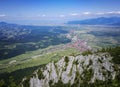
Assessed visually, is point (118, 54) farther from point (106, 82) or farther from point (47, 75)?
point (47, 75)

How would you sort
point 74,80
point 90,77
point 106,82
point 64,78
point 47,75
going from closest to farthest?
point 106,82, point 90,77, point 74,80, point 64,78, point 47,75

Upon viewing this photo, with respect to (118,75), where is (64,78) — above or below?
below

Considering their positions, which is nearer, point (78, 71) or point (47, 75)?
point (78, 71)

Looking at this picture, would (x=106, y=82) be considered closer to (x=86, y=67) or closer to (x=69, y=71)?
(x=86, y=67)

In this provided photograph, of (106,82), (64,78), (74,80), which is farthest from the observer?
(64,78)

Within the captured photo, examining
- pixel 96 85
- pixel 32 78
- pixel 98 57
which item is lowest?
pixel 32 78

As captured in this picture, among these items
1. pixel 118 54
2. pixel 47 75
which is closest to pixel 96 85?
pixel 118 54
